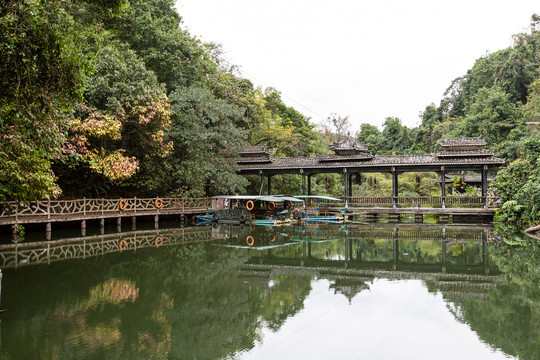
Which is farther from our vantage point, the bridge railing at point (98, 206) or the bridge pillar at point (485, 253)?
the bridge railing at point (98, 206)

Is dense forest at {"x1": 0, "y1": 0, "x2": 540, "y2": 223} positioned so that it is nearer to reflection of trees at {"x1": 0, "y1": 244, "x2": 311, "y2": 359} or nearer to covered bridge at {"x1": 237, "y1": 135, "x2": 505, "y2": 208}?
covered bridge at {"x1": 237, "y1": 135, "x2": 505, "y2": 208}

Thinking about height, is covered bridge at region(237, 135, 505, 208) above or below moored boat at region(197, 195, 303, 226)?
above

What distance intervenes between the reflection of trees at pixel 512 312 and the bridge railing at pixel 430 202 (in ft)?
37.0

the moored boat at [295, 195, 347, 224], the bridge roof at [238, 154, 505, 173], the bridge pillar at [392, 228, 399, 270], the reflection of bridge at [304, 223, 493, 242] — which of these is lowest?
the bridge pillar at [392, 228, 399, 270]

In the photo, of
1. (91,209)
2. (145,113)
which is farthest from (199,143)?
(91,209)

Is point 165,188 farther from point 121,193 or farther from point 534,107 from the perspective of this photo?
point 534,107

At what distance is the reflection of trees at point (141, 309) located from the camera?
4.84 meters

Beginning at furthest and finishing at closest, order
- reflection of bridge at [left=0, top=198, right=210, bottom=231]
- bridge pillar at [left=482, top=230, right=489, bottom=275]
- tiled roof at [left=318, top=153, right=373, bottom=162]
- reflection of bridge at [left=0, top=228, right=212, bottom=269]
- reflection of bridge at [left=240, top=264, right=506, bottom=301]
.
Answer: tiled roof at [left=318, top=153, right=373, bottom=162]
reflection of bridge at [left=0, top=198, right=210, bottom=231]
reflection of bridge at [left=0, top=228, right=212, bottom=269]
bridge pillar at [left=482, top=230, right=489, bottom=275]
reflection of bridge at [left=240, top=264, right=506, bottom=301]

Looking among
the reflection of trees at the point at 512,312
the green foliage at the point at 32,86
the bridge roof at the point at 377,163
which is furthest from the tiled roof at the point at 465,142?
the green foliage at the point at 32,86

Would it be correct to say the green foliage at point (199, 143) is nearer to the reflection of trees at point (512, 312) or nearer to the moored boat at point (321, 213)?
the moored boat at point (321, 213)

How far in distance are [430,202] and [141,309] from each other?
749 inches

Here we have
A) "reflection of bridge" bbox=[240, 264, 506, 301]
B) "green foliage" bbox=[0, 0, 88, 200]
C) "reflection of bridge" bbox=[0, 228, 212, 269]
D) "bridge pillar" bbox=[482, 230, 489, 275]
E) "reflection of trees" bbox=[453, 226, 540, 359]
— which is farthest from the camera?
"reflection of bridge" bbox=[0, 228, 212, 269]

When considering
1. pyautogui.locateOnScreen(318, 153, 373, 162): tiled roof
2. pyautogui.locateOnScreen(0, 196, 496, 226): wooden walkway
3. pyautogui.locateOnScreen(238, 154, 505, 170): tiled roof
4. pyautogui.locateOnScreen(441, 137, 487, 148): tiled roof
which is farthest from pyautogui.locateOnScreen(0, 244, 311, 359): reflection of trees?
pyautogui.locateOnScreen(441, 137, 487, 148): tiled roof

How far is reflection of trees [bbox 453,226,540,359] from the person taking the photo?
5043 millimetres
